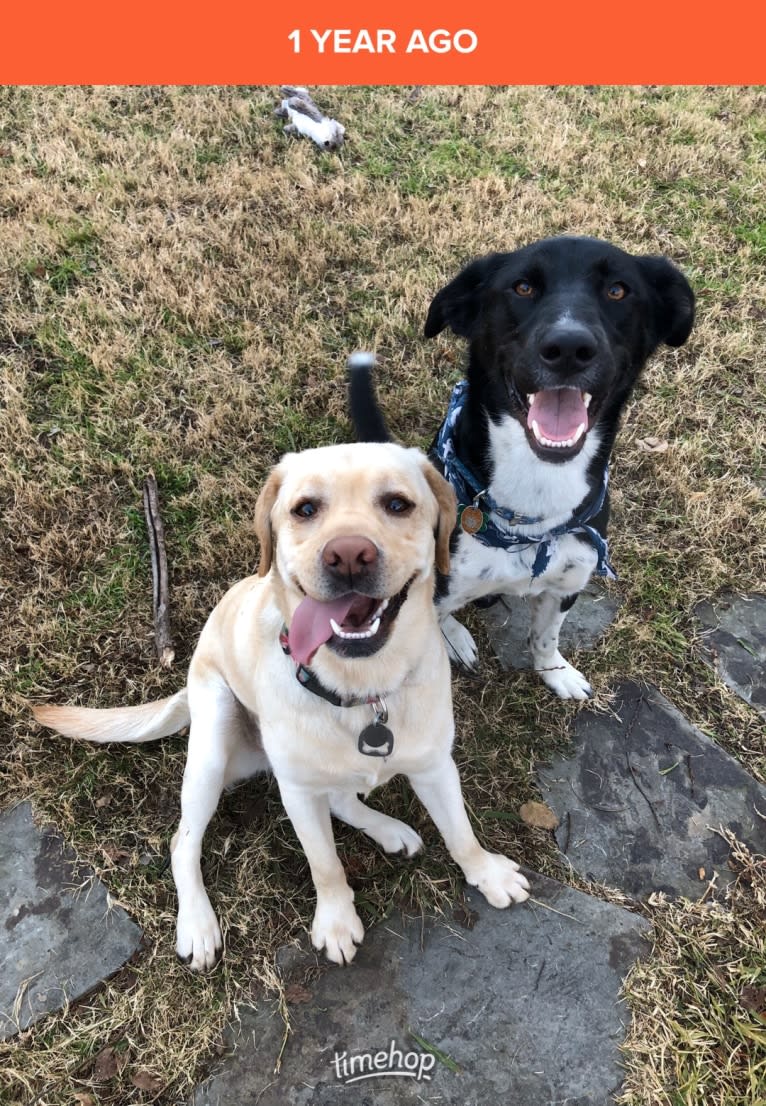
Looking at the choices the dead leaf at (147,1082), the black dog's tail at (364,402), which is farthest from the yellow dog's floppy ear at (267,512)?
the dead leaf at (147,1082)

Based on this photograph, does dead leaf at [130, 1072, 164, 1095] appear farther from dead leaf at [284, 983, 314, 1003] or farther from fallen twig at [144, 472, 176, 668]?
fallen twig at [144, 472, 176, 668]

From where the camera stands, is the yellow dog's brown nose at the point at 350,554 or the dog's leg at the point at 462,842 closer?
the yellow dog's brown nose at the point at 350,554

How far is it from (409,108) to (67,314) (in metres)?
3.21

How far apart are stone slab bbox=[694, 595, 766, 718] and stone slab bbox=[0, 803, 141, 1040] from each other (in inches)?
102

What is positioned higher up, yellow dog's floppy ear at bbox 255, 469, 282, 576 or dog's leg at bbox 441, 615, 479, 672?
yellow dog's floppy ear at bbox 255, 469, 282, 576

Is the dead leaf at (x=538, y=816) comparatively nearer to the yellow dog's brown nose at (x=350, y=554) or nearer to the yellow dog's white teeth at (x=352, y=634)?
the yellow dog's white teeth at (x=352, y=634)

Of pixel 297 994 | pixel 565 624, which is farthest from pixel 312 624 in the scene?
pixel 565 624

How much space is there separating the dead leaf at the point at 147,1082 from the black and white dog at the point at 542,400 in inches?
71.6

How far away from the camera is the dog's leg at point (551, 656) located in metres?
2.93

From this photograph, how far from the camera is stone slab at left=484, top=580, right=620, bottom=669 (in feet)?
10.5

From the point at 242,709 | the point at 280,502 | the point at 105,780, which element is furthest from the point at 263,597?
the point at 105,780

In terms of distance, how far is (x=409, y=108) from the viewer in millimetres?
5527

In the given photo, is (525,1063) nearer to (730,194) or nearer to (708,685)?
(708,685)

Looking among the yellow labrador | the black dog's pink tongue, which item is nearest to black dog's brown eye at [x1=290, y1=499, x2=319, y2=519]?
the yellow labrador
